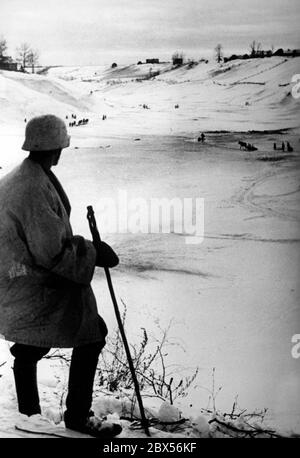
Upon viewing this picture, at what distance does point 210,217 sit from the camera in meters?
3.12

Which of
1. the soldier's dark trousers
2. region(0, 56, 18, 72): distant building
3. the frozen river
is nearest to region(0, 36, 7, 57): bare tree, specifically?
region(0, 56, 18, 72): distant building

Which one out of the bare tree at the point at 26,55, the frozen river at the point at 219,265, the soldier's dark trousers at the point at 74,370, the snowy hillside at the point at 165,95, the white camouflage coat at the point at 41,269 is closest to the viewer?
the white camouflage coat at the point at 41,269

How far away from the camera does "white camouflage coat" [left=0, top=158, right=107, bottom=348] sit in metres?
2.32

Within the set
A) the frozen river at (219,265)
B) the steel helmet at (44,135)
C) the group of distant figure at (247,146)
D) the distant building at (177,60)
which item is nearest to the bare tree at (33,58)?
the frozen river at (219,265)

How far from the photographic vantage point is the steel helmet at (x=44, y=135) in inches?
93.3

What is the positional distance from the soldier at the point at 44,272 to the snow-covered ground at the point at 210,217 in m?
0.54

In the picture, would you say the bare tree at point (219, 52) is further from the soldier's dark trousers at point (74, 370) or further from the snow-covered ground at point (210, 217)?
the soldier's dark trousers at point (74, 370)

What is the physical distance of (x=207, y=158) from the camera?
3191mm

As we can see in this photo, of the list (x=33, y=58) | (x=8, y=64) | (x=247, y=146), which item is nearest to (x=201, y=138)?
(x=247, y=146)

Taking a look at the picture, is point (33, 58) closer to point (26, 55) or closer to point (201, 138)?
point (26, 55)

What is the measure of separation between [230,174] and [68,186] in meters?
0.84

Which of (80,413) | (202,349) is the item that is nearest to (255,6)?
(202,349)

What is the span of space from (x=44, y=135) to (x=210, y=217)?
3.53 feet

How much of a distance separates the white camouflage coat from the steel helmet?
7 cm
